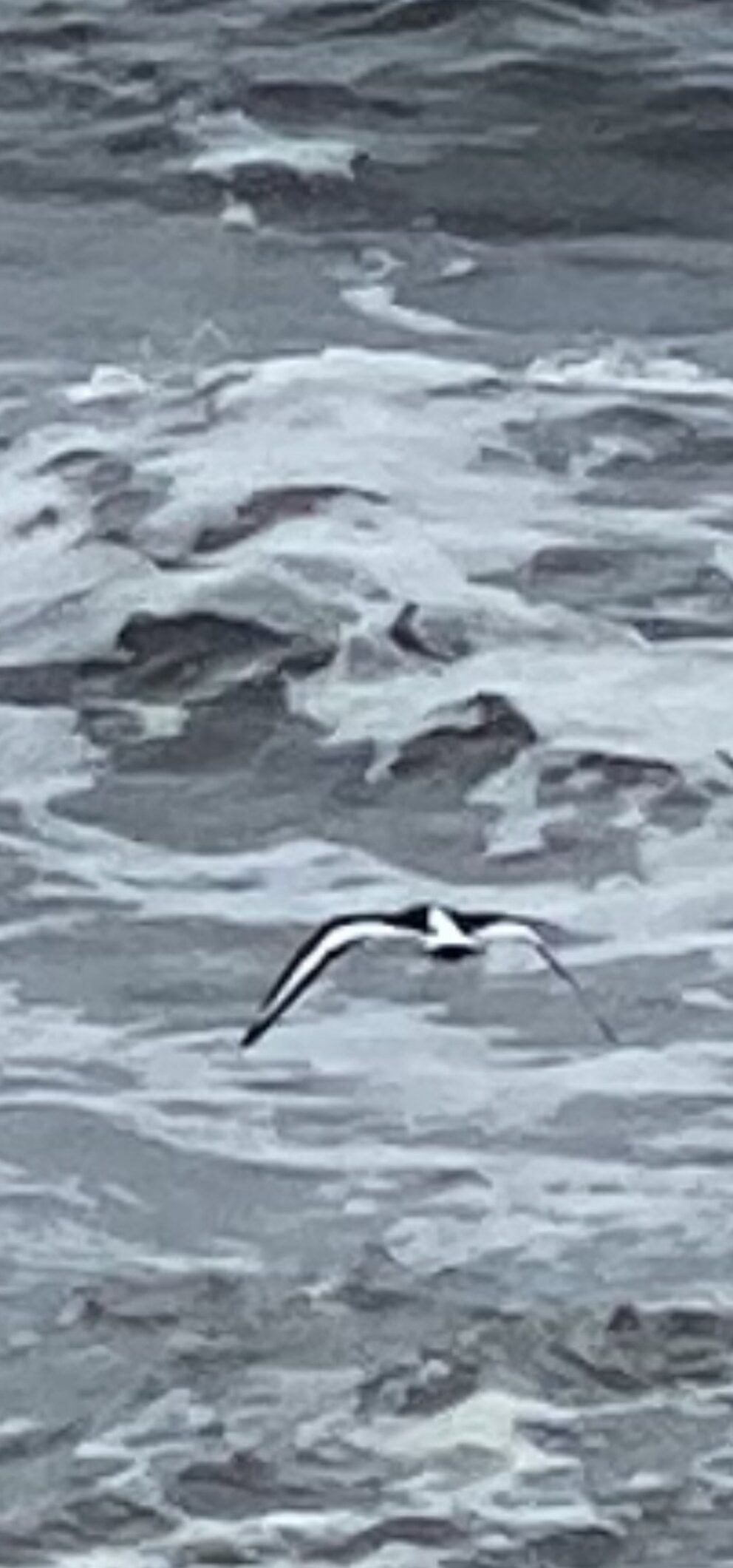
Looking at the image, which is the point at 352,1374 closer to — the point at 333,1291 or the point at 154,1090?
the point at 333,1291

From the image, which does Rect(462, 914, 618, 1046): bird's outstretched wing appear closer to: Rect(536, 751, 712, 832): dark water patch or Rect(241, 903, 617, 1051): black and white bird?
Rect(241, 903, 617, 1051): black and white bird

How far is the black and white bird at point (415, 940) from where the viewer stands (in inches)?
148

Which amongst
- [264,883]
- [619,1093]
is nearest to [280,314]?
[264,883]

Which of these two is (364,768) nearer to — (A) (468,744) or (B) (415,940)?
(A) (468,744)

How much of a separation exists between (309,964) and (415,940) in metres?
0.11

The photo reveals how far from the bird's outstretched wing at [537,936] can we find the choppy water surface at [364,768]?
2cm

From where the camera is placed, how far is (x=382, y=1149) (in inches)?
145

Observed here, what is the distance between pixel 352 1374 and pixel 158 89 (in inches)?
66.9

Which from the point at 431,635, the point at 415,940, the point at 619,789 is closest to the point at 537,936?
the point at 415,940

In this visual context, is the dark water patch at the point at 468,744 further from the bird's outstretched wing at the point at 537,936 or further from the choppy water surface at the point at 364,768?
the bird's outstretched wing at the point at 537,936

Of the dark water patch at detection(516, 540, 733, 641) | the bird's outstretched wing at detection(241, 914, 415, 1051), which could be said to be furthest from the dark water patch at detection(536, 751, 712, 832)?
the bird's outstretched wing at detection(241, 914, 415, 1051)

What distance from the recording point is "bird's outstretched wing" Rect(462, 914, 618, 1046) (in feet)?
12.4

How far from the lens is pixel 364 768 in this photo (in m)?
A: 4.10

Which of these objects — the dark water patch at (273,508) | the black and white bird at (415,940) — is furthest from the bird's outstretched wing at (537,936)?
the dark water patch at (273,508)
